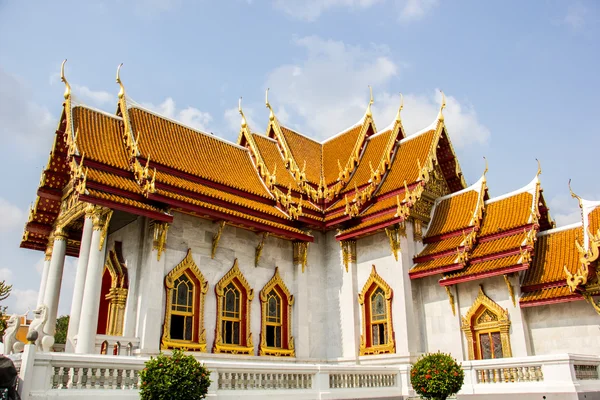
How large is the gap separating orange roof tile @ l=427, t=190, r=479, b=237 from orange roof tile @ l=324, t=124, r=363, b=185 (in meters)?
3.96

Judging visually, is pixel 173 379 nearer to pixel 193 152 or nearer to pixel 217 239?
pixel 217 239

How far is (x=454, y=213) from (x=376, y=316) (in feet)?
12.4

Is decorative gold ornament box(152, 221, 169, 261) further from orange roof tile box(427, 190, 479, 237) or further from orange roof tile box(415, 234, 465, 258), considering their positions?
orange roof tile box(427, 190, 479, 237)

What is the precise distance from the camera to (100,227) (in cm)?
1226

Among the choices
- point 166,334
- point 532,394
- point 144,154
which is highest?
point 144,154

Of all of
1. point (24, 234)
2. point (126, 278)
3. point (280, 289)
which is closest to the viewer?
point (126, 278)

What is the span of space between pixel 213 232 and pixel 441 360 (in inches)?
269

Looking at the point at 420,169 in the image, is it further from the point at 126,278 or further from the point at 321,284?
the point at 126,278

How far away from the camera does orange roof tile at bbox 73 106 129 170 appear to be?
13484 mm

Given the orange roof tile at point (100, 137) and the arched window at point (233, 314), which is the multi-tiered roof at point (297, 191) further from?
the arched window at point (233, 314)

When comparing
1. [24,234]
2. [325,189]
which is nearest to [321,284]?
[325,189]

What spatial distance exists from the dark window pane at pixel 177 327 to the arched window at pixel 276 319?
2401 mm

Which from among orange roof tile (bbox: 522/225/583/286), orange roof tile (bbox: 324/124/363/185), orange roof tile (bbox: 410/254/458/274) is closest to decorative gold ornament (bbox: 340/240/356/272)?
orange roof tile (bbox: 410/254/458/274)

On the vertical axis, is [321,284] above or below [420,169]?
below
